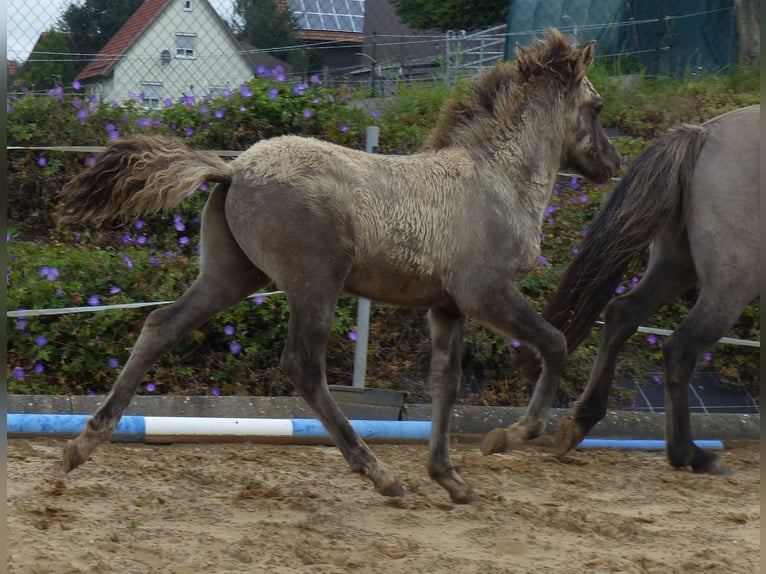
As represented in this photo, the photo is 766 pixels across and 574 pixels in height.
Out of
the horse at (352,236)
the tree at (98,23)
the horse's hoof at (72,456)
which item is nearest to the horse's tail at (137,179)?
the horse at (352,236)

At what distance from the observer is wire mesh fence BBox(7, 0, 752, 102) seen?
9.19 m

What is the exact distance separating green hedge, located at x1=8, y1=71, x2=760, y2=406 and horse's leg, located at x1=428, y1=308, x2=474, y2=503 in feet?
5.82

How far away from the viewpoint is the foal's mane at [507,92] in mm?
4590

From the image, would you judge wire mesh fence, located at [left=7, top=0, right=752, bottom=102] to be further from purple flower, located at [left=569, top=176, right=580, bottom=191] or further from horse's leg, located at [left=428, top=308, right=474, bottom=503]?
horse's leg, located at [left=428, top=308, right=474, bottom=503]

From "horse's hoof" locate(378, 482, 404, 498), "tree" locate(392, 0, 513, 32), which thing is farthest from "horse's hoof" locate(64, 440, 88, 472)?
"tree" locate(392, 0, 513, 32)

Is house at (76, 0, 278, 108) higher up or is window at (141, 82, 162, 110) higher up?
house at (76, 0, 278, 108)

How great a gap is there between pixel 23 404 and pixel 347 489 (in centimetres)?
210

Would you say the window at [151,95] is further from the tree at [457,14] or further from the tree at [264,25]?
the tree at [457,14]

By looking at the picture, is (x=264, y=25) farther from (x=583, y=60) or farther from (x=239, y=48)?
(x=583, y=60)

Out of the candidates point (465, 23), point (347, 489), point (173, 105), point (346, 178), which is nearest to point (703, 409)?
point (347, 489)

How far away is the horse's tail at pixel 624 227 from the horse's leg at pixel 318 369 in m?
1.29

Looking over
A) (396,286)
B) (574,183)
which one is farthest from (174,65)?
(396,286)

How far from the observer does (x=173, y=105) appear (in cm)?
812

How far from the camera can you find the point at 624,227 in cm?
504
